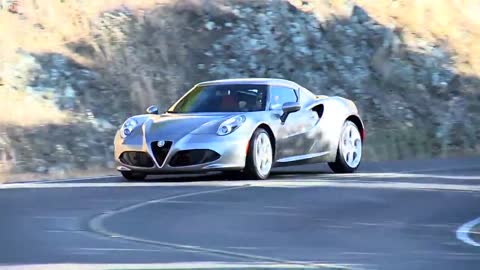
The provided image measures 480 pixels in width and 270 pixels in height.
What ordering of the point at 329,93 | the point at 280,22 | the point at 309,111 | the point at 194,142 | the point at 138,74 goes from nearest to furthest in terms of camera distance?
the point at 194,142
the point at 309,111
the point at 138,74
the point at 329,93
the point at 280,22

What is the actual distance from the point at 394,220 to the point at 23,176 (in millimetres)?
7370

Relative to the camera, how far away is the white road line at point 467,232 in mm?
9068

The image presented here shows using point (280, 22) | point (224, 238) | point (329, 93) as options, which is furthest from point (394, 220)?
point (280, 22)

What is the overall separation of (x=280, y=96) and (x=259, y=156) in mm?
1277

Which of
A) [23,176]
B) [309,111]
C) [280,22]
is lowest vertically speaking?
[23,176]

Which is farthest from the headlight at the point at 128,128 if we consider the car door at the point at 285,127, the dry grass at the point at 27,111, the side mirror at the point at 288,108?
the dry grass at the point at 27,111

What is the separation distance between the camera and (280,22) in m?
25.6

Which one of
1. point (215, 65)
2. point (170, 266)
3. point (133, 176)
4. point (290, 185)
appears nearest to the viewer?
point (170, 266)

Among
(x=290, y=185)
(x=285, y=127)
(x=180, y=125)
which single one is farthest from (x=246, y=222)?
(x=285, y=127)

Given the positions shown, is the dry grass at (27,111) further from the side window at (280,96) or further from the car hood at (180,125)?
the side window at (280,96)

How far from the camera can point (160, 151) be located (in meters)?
13.4

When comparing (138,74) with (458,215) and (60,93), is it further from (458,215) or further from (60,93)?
(458,215)

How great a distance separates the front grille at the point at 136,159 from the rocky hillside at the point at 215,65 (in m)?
3.70

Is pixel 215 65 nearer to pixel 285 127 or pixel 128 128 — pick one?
pixel 285 127
